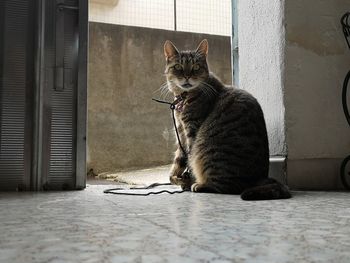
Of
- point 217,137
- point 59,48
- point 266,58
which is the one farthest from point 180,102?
point 59,48

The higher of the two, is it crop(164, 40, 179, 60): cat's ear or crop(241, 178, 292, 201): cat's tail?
crop(164, 40, 179, 60): cat's ear

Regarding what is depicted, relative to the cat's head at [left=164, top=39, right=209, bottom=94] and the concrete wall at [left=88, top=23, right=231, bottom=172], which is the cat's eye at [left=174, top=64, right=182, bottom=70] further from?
the concrete wall at [left=88, top=23, right=231, bottom=172]

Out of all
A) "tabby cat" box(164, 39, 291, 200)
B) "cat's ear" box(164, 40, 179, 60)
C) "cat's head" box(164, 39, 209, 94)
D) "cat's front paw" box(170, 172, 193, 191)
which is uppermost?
"cat's ear" box(164, 40, 179, 60)

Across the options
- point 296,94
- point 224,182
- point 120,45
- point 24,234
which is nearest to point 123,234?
point 24,234

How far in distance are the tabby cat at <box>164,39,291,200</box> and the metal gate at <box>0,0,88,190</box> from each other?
0.53m

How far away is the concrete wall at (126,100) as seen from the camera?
4.75 meters

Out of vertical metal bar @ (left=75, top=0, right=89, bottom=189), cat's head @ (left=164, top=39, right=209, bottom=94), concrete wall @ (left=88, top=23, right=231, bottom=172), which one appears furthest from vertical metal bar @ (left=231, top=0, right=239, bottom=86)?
concrete wall @ (left=88, top=23, right=231, bottom=172)

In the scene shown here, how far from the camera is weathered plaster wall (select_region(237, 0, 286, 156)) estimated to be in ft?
6.17

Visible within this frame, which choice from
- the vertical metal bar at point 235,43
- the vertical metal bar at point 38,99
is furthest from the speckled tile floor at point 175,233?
the vertical metal bar at point 235,43

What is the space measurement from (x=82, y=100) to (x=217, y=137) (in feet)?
2.18

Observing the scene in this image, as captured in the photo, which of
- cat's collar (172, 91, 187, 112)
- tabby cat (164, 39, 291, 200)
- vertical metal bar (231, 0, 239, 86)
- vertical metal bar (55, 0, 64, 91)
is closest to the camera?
tabby cat (164, 39, 291, 200)

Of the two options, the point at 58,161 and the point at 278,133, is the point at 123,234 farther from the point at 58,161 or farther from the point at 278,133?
the point at 278,133

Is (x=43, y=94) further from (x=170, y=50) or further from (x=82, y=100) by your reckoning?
(x=170, y=50)

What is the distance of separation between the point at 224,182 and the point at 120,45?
12.4ft
